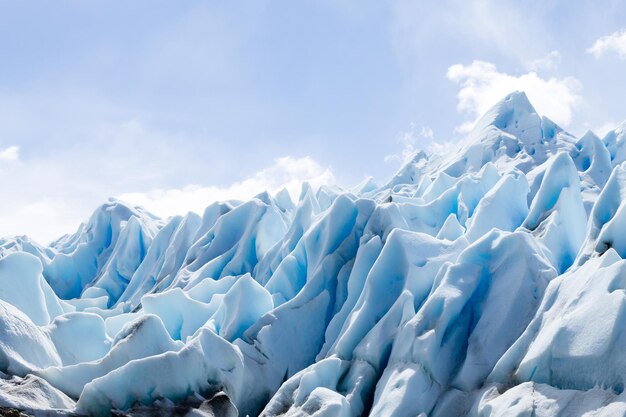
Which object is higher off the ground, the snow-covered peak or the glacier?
the snow-covered peak

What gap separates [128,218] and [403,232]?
17.8 m

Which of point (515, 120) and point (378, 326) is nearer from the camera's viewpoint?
point (378, 326)

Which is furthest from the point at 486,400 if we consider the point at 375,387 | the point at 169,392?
the point at 169,392

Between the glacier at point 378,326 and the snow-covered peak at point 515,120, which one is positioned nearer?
the glacier at point 378,326

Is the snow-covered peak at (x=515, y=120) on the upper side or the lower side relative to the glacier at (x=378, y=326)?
upper

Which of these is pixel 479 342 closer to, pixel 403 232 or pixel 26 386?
pixel 403 232

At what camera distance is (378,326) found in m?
10.5

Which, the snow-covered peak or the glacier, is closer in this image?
the glacier

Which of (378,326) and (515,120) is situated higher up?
(515,120)

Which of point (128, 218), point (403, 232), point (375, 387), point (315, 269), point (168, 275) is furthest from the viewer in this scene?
point (128, 218)

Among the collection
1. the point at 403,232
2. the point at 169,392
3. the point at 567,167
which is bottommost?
the point at 169,392

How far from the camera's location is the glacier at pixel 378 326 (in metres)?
7.84

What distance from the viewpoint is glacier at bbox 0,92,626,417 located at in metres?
7.84

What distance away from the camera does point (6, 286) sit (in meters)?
13.4
